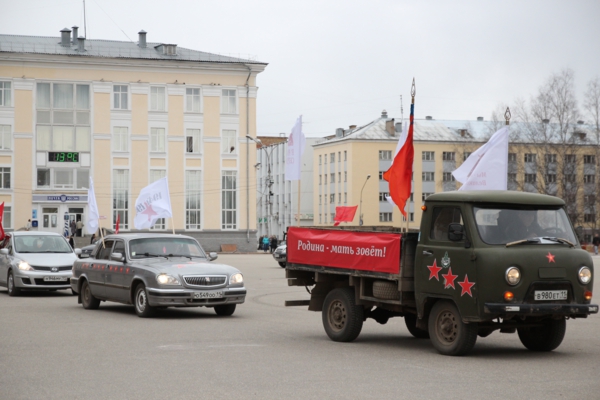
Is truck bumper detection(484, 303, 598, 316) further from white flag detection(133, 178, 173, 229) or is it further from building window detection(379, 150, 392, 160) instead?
building window detection(379, 150, 392, 160)

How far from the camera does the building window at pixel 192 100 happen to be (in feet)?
249

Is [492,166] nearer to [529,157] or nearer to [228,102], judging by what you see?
[228,102]

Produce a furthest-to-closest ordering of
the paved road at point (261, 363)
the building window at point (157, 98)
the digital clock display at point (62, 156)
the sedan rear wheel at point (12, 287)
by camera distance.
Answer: the building window at point (157, 98), the digital clock display at point (62, 156), the sedan rear wheel at point (12, 287), the paved road at point (261, 363)

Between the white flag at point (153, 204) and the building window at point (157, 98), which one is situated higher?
the building window at point (157, 98)

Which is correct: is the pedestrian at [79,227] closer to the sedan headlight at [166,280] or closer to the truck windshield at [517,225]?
the sedan headlight at [166,280]

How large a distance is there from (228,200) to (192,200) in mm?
3004

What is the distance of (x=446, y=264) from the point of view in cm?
1180

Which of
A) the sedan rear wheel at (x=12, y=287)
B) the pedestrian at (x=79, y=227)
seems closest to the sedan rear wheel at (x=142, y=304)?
the sedan rear wheel at (x=12, y=287)

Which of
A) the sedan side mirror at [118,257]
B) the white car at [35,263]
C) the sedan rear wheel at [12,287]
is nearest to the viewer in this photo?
the sedan side mirror at [118,257]

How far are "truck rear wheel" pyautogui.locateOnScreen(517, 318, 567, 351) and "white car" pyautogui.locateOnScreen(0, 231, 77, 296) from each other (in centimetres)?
1352

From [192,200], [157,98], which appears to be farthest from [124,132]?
[192,200]

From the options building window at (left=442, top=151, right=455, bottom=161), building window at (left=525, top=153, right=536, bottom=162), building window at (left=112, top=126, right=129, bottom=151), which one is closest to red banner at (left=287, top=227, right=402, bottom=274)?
building window at (left=112, top=126, right=129, bottom=151)

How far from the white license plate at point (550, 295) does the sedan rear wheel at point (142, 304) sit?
7.99m

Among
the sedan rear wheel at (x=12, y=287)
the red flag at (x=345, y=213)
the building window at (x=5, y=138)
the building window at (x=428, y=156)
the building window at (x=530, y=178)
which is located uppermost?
the building window at (x=428, y=156)
